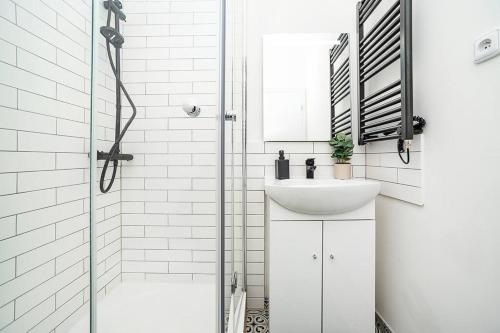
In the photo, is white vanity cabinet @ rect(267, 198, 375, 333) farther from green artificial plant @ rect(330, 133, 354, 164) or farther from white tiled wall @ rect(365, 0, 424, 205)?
green artificial plant @ rect(330, 133, 354, 164)

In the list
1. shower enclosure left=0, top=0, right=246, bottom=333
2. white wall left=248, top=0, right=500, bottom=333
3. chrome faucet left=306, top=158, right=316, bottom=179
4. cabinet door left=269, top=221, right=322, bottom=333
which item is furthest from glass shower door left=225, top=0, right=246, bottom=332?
white wall left=248, top=0, right=500, bottom=333

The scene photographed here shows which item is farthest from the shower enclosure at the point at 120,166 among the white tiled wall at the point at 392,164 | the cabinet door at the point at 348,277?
the white tiled wall at the point at 392,164

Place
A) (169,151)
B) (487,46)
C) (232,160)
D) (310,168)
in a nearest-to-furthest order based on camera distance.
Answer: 1. (487,46)
2. (232,160)
3. (169,151)
4. (310,168)

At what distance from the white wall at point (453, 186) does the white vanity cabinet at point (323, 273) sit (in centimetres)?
20

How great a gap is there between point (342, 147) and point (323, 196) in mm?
536

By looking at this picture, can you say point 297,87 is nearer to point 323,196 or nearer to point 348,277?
point 323,196

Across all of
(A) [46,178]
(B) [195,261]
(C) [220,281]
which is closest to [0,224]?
(A) [46,178]

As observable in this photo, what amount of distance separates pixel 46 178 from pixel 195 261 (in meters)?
0.92

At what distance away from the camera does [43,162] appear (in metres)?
0.77

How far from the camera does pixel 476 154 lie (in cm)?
79

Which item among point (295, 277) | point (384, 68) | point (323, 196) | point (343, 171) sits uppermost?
point (384, 68)

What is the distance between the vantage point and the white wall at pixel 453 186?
2.45ft

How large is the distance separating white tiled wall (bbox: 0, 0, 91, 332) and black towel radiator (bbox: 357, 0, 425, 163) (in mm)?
1160

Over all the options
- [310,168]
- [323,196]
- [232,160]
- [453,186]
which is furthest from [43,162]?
[453,186]
